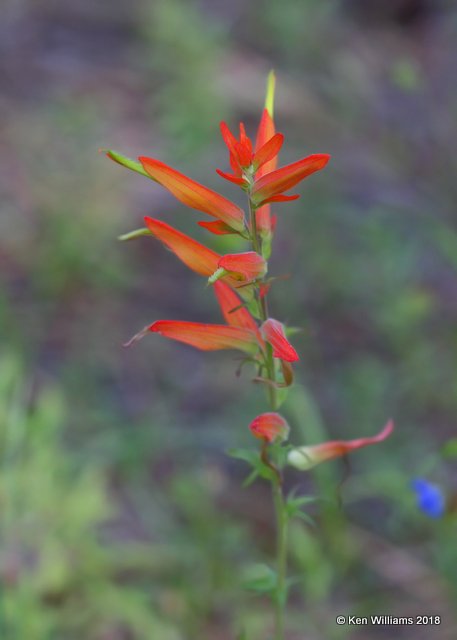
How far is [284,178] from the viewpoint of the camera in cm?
110

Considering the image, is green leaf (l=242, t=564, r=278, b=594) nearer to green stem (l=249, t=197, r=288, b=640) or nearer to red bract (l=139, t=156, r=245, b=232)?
green stem (l=249, t=197, r=288, b=640)

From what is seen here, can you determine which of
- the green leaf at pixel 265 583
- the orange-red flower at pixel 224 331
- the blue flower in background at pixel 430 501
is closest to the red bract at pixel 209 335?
the orange-red flower at pixel 224 331

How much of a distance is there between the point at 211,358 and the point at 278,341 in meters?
2.58

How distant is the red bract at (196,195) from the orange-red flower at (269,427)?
0.28 metres

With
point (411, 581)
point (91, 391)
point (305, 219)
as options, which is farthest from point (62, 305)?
point (411, 581)

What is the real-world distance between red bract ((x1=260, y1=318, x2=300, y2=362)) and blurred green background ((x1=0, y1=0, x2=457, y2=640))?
580 millimetres

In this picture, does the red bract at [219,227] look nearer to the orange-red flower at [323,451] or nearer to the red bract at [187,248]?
the red bract at [187,248]

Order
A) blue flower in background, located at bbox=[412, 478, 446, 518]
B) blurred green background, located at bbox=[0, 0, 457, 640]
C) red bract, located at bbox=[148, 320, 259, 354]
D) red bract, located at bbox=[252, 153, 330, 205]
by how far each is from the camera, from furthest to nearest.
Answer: blurred green background, located at bbox=[0, 0, 457, 640] → blue flower in background, located at bbox=[412, 478, 446, 518] → red bract, located at bbox=[148, 320, 259, 354] → red bract, located at bbox=[252, 153, 330, 205]

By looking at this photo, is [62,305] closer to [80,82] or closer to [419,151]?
[419,151]

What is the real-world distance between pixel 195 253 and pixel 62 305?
2.83m

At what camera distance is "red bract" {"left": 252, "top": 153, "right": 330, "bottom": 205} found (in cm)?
108

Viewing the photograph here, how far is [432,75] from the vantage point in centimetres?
527

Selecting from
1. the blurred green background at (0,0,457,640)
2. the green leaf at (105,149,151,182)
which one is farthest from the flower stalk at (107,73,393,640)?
the blurred green background at (0,0,457,640)

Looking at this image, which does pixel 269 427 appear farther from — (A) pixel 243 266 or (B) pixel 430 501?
(B) pixel 430 501
